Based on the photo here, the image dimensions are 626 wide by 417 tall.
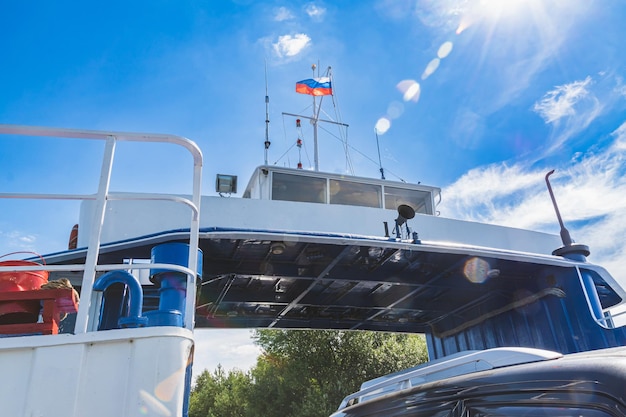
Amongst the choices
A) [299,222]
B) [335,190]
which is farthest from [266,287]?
→ [335,190]

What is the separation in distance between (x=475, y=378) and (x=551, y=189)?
7.10 metres

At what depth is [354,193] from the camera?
10.3 m

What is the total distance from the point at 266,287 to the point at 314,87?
7071 millimetres

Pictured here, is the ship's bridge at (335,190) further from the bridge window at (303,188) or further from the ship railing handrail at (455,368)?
the ship railing handrail at (455,368)

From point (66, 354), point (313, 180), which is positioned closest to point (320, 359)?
point (313, 180)

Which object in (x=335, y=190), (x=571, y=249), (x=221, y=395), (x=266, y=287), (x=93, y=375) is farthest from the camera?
(x=221, y=395)

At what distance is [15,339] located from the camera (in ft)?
7.79

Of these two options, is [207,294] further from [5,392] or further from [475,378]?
[475,378]

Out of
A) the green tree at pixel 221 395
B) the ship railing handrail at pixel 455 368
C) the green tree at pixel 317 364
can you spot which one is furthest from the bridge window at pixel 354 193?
the green tree at pixel 221 395

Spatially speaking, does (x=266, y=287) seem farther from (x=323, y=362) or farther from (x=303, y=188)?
(x=323, y=362)

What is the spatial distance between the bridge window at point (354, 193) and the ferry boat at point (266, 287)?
0.03 m

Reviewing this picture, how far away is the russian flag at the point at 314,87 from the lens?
1315 centimetres

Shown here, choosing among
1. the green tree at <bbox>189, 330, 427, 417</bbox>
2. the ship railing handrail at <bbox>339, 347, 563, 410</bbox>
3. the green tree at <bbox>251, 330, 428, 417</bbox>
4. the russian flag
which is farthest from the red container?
the green tree at <bbox>251, 330, 428, 417</bbox>

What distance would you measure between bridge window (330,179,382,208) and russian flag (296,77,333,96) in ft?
13.4
